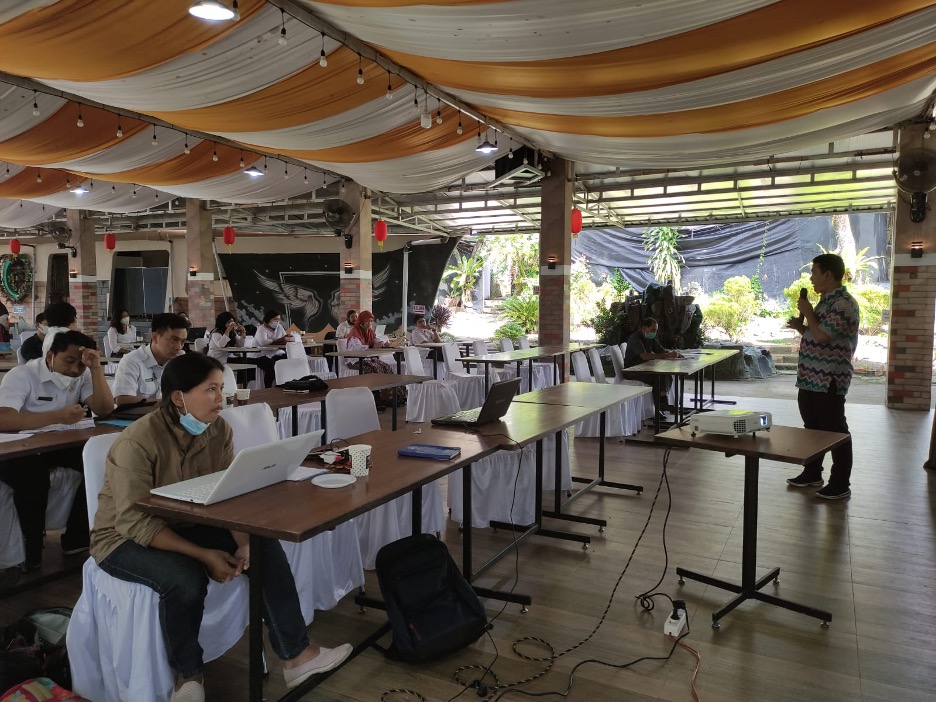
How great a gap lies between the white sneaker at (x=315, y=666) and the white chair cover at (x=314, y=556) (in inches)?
17.6

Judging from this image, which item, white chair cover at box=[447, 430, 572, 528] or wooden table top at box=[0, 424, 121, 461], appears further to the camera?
white chair cover at box=[447, 430, 572, 528]

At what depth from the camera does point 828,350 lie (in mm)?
4316

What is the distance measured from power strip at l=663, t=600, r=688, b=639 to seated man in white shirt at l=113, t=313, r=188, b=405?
113 inches

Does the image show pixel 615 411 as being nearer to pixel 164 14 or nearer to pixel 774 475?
pixel 774 475

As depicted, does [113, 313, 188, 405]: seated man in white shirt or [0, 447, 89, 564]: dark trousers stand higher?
[113, 313, 188, 405]: seated man in white shirt

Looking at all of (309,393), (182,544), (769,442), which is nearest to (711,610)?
(769,442)

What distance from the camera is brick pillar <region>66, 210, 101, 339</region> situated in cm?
1580

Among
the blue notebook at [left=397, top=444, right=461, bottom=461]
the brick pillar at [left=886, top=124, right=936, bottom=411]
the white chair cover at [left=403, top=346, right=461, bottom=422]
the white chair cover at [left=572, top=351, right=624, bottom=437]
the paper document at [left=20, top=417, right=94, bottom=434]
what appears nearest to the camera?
the blue notebook at [left=397, top=444, right=461, bottom=461]

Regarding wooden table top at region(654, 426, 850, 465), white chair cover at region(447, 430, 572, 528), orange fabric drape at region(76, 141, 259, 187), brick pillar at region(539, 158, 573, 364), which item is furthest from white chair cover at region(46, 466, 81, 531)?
brick pillar at region(539, 158, 573, 364)

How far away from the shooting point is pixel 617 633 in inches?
107

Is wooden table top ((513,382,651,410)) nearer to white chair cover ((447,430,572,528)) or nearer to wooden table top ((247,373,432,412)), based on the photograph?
white chair cover ((447,430,572,528))

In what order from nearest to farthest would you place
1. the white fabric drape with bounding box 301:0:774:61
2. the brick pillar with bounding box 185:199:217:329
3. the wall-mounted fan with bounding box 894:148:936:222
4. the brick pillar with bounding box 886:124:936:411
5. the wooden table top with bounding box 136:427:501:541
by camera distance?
the wooden table top with bounding box 136:427:501:541
the white fabric drape with bounding box 301:0:774:61
the wall-mounted fan with bounding box 894:148:936:222
the brick pillar with bounding box 886:124:936:411
the brick pillar with bounding box 185:199:217:329

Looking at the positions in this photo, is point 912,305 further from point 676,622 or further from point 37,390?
point 37,390

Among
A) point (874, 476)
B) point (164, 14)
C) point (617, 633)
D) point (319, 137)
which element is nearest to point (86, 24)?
point (164, 14)
